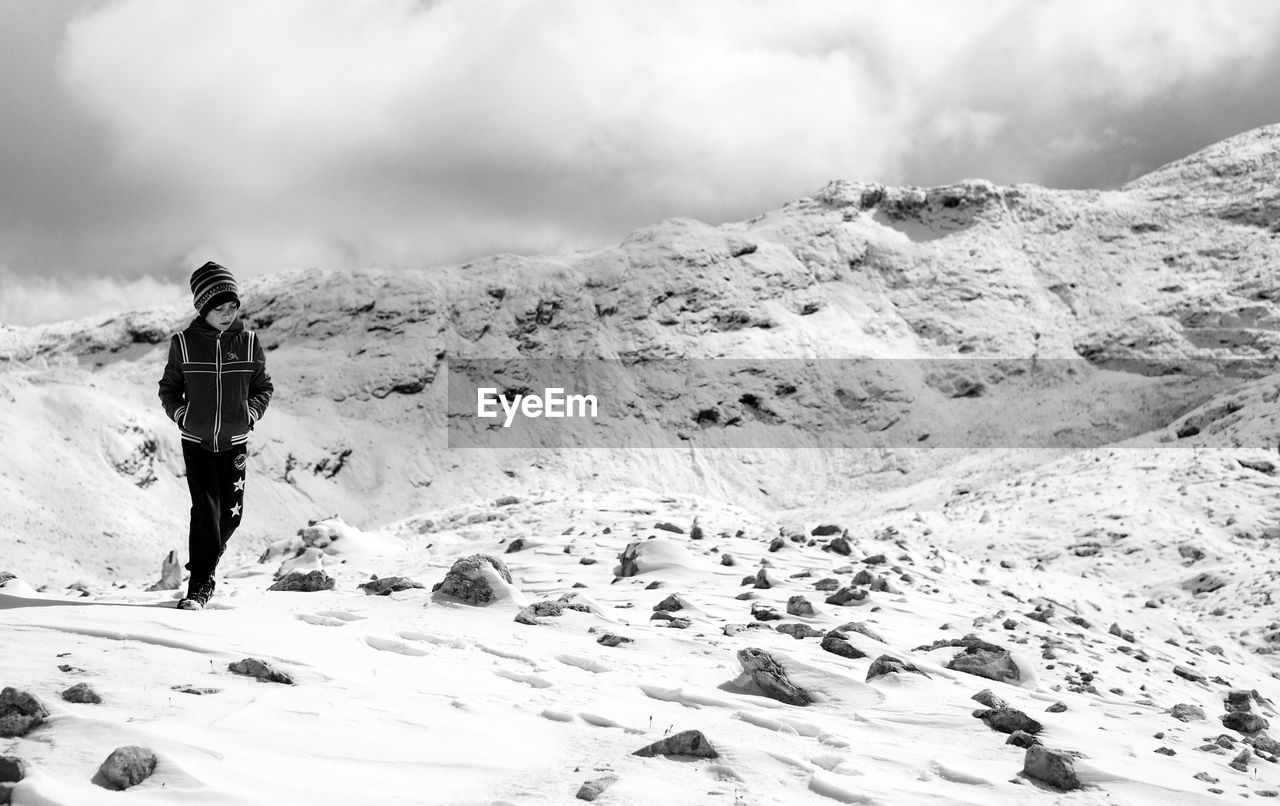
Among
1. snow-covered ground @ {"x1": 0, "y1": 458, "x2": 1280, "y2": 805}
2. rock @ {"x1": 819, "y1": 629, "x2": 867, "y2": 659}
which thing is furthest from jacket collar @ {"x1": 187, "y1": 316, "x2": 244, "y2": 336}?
rock @ {"x1": 819, "y1": 629, "x2": 867, "y2": 659}

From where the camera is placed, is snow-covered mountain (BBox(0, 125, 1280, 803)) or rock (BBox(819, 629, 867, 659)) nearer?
snow-covered mountain (BBox(0, 125, 1280, 803))

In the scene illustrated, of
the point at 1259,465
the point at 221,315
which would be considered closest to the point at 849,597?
the point at 221,315

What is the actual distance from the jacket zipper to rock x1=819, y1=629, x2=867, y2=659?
11.7 feet

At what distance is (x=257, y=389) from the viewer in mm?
5344

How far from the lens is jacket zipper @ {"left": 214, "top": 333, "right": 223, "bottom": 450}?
5.01 meters

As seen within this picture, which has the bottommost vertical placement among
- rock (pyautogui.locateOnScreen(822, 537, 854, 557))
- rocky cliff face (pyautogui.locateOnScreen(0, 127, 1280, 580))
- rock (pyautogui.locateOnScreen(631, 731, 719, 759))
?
rock (pyautogui.locateOnScreen(631, 731, 719, 759))

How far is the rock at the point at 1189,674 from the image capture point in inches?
271

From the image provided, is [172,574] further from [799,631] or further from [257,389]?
[799,631]

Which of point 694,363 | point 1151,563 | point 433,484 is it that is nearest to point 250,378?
point 1151,563

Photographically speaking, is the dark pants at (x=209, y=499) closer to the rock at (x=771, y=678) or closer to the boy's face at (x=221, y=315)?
the boy's face at (x=221, y=315)

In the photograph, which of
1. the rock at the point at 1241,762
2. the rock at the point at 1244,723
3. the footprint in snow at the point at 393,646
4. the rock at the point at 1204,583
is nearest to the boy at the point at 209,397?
the footprint in snow at the point at 393,646

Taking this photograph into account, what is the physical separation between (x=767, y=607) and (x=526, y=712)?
3086mm

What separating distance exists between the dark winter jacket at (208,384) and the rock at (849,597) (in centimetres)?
424

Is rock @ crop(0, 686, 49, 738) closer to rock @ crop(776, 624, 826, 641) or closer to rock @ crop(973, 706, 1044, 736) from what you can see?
rock @ crop(973, 706, 1044, 736)
